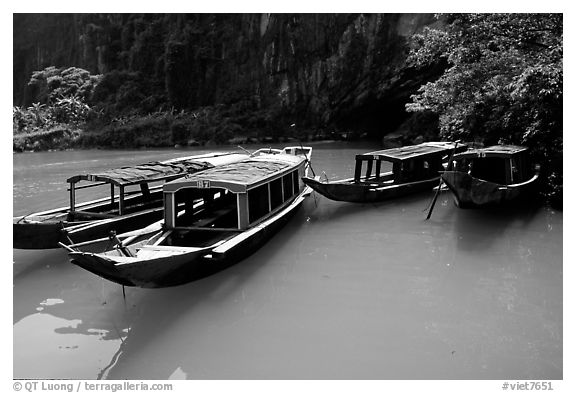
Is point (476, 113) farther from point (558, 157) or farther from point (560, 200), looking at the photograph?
point (560, 200)

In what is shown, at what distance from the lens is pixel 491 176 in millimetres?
10055

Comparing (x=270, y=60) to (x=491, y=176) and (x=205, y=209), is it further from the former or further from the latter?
(x=205, y=209)

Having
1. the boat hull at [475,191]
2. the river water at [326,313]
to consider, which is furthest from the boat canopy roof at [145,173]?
the boat hull at [475,191]

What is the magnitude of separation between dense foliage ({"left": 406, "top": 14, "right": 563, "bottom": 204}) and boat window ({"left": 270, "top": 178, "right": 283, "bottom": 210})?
4560 mm

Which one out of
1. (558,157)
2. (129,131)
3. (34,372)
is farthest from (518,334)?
(129,131)

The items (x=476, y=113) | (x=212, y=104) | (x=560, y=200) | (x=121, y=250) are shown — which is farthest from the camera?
(x=212, y=104)

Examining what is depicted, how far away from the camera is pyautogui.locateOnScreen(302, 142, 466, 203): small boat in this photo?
9.47 meters

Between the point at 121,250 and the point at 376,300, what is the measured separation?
3.07 meters

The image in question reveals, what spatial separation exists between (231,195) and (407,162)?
4.55 meters

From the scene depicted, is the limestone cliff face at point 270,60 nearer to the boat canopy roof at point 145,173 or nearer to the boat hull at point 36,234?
the boat canopy roof at point 145,173

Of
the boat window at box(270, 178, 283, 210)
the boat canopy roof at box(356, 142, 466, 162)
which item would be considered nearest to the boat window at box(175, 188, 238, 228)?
the boat window at box(270, 178, 283, 210)

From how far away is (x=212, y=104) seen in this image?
34594 millimetres

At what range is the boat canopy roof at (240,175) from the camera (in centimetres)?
645

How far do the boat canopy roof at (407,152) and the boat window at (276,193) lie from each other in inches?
109
